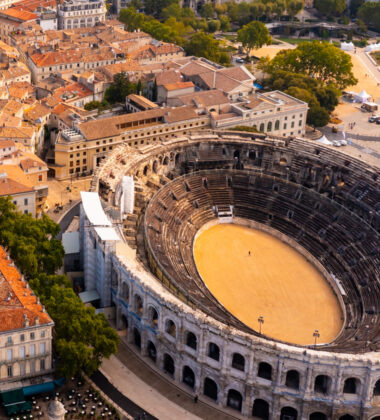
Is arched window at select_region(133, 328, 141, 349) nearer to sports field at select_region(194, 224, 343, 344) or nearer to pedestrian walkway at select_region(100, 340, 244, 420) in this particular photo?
pedestrian walkway at select_region(100, 340, 244, 420)

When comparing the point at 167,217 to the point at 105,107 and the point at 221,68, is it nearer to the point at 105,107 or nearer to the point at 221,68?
the point at 105,107

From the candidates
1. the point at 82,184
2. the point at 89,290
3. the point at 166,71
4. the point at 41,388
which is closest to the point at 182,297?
the point at 89,290

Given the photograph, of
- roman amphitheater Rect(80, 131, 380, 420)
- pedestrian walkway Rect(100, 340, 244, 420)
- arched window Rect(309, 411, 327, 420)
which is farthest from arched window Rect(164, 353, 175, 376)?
arched window Rect(309, 411, 327, 420)

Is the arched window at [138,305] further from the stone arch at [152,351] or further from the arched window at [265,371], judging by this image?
the arched window at [265,371]

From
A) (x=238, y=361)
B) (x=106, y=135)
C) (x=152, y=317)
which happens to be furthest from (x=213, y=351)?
(x=106, y=135)

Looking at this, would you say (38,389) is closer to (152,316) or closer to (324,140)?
(152,316)
